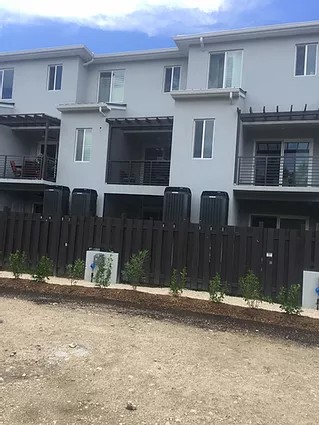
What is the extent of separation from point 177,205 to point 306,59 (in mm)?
7672

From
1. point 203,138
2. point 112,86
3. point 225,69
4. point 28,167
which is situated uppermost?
point 225,69

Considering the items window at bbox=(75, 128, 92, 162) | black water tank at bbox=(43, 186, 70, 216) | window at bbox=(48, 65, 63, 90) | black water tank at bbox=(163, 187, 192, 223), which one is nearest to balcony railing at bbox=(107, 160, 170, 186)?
window at bbox=(75, 128, 92, 162)

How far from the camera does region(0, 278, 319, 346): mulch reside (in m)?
7.01

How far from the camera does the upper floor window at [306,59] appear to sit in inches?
657

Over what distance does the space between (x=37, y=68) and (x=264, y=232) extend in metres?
15.3

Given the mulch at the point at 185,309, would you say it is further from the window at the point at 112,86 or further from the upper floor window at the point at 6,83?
the upper floor window at the point at 6,83

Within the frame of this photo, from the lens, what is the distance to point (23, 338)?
580 centimetres

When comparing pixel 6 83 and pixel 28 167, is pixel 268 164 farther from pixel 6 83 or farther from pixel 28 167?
pixel 6 83

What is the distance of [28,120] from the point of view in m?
19.2

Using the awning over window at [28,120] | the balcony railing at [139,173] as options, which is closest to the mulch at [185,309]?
the balcony railing at [139,173]

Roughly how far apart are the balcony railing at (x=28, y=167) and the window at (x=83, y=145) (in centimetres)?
141

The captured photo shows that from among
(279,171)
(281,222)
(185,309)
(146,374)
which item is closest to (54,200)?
(279,171)

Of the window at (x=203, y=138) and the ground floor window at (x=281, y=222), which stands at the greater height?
the window at (x=203, y=138)

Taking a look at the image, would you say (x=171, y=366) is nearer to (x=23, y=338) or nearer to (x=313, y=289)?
(x=23, y=338)
